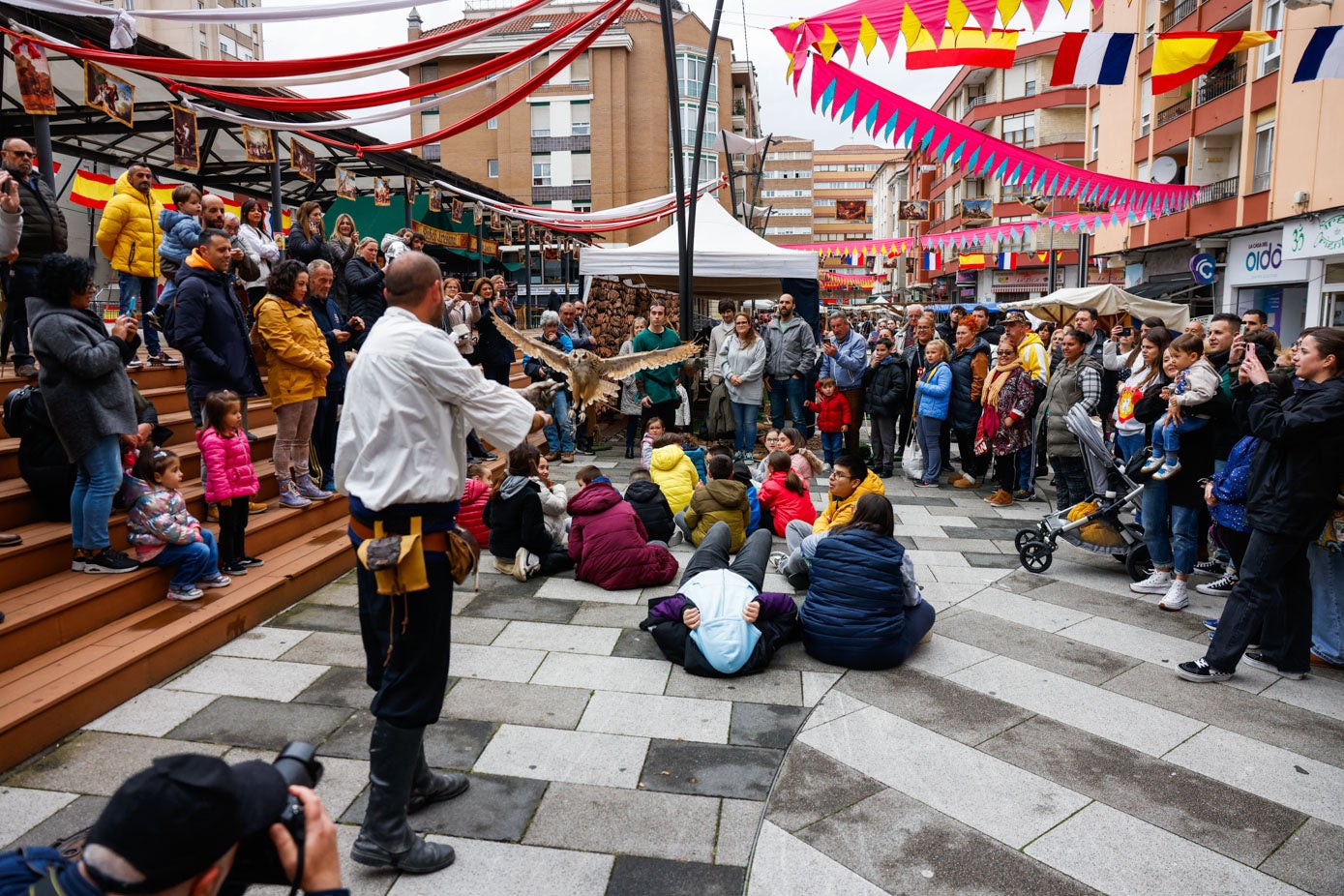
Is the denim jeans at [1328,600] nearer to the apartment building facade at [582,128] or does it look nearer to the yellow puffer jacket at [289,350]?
the yellow puffer jacket at [289,350]

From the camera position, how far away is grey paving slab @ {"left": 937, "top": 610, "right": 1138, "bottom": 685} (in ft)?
15.2

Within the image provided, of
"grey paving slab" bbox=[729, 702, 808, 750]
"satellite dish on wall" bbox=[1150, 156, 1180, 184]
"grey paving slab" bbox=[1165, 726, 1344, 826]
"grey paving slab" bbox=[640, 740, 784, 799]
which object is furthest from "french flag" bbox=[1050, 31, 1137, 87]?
"satellite dish on wall" bbox=[1150, 156, 1180, 184]

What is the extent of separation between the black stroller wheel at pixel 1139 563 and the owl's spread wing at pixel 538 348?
5414 millimetres

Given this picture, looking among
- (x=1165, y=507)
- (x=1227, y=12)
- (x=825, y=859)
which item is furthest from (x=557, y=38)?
(x=1227, y=12)

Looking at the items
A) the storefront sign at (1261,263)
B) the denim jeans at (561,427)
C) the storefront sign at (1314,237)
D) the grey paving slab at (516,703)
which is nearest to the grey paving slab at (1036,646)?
the grey paving slab at (516,703)

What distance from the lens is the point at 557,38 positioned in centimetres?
684

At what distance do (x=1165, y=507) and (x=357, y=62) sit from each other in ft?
22.5

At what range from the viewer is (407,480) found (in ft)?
8.87

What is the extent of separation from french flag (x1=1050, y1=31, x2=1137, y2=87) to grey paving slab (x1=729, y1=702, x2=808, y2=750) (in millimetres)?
5807

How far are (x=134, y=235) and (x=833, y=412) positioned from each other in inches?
278

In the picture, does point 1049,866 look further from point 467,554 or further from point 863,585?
point 467,554

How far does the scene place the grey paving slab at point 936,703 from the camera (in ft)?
12.9

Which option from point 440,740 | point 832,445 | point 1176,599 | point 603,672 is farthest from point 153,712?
point 832,445

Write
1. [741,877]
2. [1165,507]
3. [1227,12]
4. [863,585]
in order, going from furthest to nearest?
[1227,12] → [1165,507] → [863,585] → [741,877]
